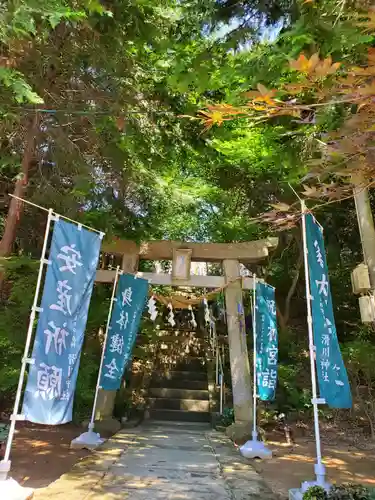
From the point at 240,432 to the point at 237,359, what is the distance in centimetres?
136

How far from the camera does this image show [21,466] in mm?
5414

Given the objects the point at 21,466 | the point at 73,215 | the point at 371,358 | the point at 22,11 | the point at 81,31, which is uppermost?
the point at 81,31

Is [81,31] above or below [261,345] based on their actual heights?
above

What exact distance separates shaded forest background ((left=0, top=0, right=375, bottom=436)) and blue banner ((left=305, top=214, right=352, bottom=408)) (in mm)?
957

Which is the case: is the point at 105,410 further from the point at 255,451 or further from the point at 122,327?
the point at 255,451

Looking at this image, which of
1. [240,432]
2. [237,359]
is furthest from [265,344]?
[240,432]

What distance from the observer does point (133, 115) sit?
5969mm

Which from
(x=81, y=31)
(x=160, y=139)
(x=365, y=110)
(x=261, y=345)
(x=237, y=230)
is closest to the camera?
(x=365, y=110)

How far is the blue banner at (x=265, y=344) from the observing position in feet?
22.9

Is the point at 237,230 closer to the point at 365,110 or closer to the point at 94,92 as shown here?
the point at 94,92

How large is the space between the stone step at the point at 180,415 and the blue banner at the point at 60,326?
266 inches

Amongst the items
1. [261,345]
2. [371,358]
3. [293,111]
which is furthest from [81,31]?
[371,358]

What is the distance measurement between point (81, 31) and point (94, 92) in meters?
0.77

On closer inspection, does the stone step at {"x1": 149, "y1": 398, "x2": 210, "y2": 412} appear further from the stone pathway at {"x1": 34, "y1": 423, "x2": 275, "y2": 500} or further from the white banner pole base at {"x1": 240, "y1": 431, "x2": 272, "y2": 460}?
the white banner pole base at {"x1": 240, "y1": 431, "x2": 272, "y2": 460}
